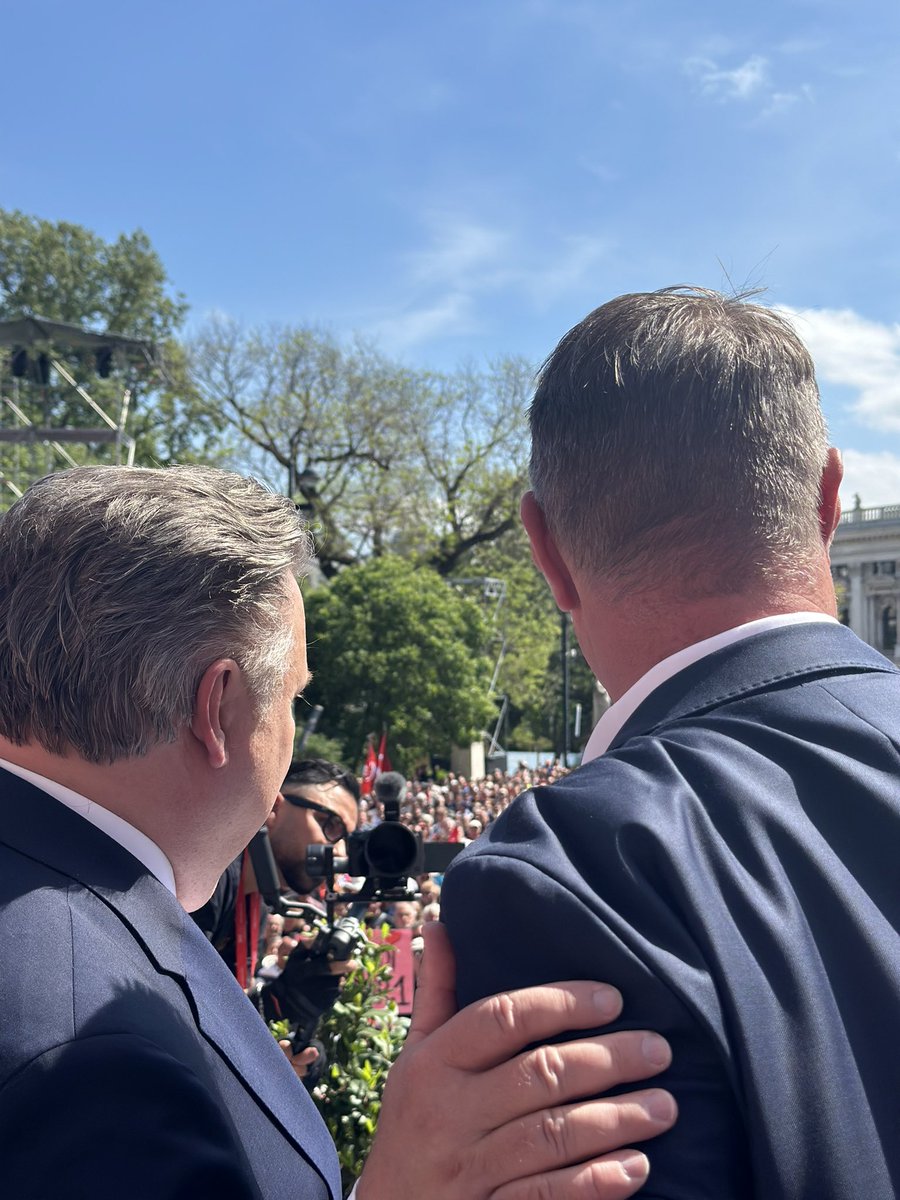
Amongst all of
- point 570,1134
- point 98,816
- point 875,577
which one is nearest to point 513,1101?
point 570,1134

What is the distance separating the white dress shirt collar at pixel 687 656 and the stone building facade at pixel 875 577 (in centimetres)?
7918

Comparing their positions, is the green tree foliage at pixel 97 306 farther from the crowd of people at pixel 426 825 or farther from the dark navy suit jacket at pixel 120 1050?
the dark navy suit jacket at pixel 120 1050

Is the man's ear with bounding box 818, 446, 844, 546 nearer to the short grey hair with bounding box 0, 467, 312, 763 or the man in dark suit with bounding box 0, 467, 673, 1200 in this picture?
the man in dark suit with bounding box 0, 467, 673, 1200

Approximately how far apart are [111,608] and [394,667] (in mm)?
24302

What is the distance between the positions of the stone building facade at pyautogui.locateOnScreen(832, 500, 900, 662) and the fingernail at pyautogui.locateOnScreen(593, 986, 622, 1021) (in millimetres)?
79517

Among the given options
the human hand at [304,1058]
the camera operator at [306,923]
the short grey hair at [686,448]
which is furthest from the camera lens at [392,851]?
the short grey hair at [686,448]

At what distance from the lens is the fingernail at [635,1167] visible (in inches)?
36.7

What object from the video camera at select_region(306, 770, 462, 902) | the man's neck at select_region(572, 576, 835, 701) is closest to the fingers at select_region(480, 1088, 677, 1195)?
the man's neck at select_region(572, 576, 835, 701)

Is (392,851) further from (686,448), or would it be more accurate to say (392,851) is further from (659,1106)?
(659,1106)

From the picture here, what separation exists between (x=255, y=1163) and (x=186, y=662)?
704 millimetres

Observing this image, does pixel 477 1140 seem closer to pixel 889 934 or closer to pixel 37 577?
pixel 889 934

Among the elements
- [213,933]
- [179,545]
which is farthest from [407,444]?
[179,545]

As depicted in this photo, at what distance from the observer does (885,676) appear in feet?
3.96

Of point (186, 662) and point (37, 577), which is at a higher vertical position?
point (37, 577)
